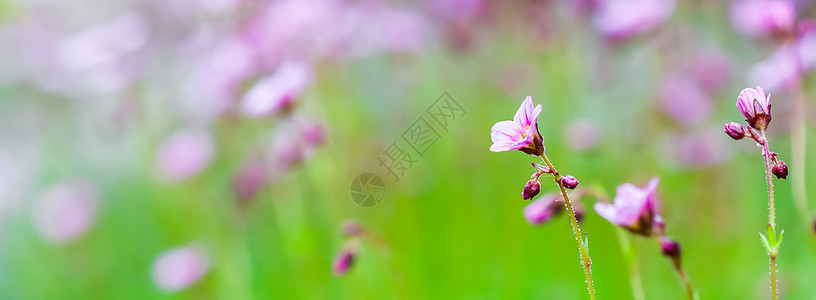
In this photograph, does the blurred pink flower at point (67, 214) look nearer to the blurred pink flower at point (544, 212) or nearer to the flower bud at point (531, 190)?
the blurred pink flower at point (544, 212)

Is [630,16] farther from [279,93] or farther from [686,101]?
[279,93]

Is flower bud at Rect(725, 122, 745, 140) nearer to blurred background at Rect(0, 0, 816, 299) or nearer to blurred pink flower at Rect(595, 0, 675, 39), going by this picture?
blurred background at Rect(0, 0, 816, 299)

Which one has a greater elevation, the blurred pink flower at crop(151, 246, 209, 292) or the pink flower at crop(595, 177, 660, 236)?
the pink flower at crop(595, 177, 660, 236)

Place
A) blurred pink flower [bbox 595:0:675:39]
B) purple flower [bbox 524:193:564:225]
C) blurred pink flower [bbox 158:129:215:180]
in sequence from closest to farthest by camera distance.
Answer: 1. purple flower [bbox 524:193:564:225]
2. blurred pink flower [bbox 595:0:675:39]
3. blurred pink flower [bbox 158:129:215:180]

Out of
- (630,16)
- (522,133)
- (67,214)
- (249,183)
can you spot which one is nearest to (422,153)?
(249,183)

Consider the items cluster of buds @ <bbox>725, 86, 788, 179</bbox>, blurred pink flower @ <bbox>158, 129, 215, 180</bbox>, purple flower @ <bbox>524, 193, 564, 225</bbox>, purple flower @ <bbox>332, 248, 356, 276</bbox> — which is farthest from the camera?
blurred pink flower @ <bbox>158, 129, 215, 180</bbox>

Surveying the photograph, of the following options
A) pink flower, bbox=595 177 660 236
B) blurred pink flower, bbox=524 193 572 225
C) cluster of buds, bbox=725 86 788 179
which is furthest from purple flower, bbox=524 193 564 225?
cluster of buds, bbox=725 86 788 179

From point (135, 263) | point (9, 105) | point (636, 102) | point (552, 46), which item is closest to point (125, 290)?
point (135, 263)
